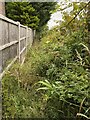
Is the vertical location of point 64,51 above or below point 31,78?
above

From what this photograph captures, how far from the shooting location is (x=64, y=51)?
162 inches

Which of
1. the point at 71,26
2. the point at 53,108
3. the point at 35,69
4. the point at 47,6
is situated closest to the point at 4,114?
the point at 53,108

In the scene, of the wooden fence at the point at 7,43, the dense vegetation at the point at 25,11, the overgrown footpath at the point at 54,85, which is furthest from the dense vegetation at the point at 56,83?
the dense vegetation at the point at 25,11

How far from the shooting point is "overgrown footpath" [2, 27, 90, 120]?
2371mm

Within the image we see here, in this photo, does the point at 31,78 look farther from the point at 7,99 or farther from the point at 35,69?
the point at 7,99

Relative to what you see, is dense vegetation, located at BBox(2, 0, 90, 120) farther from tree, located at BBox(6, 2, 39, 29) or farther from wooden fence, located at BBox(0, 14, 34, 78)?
tree, located at BBox(6, 2, 39, 29)

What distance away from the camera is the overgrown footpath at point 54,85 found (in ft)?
7.78

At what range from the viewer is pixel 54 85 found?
7.95 ft

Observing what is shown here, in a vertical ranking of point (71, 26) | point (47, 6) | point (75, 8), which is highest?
point (47, 6)

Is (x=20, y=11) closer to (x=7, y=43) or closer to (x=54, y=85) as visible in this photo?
(x=7, y=43)

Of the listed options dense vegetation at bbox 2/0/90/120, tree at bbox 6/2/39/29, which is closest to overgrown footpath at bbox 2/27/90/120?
dense vegetation at bbox 2/0/90/120

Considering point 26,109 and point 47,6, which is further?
point 47,6

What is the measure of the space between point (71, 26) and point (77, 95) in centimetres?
196

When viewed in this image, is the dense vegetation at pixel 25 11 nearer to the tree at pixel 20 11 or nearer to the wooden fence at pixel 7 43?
the tree at pixel 20 11
